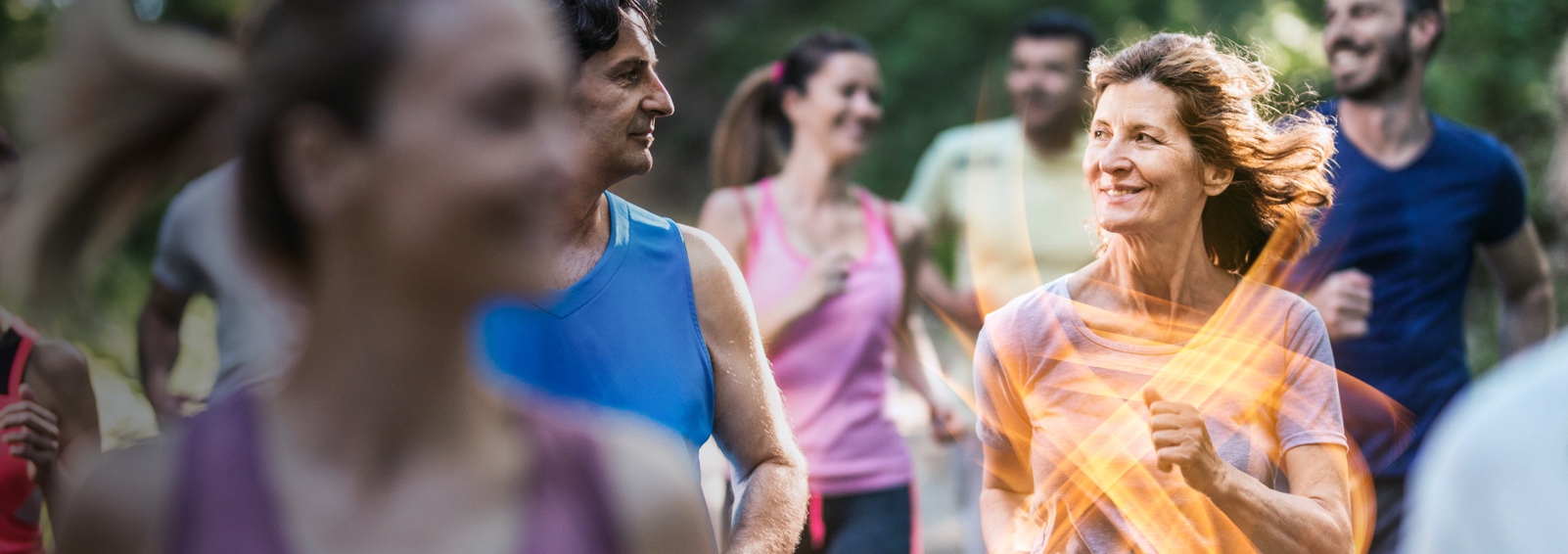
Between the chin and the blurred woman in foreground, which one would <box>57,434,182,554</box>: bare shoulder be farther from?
the blurred woman in foreground

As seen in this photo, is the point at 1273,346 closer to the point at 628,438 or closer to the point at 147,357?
the point at 628,438

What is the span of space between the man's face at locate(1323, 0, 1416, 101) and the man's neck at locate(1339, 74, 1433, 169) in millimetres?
36

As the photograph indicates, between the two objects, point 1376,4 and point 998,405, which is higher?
point 1376,4

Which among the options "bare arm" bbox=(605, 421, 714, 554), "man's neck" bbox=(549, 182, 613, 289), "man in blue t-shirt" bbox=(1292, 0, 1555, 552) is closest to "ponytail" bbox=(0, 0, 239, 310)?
"bare arm" bbox=(605, 421, 714, 554)

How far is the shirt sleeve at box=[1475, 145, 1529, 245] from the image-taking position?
4.57 metres

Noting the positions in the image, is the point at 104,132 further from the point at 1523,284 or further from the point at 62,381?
the point at 1523,284

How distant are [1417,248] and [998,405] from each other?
2.50 meters

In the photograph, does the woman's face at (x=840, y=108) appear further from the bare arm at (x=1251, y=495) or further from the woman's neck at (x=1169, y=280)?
the bare arm at (x=1251, y=495)

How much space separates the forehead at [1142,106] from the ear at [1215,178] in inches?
4.3

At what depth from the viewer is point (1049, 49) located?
5781 millimetres

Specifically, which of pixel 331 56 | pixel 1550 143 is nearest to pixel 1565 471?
pixel 331 56

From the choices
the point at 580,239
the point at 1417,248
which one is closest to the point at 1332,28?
the point at 1417,248

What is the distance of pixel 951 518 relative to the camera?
871 centimetres

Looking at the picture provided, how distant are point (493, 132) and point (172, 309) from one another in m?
3.26
